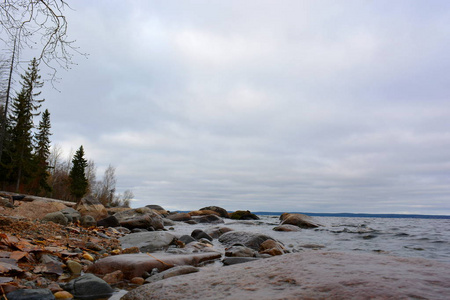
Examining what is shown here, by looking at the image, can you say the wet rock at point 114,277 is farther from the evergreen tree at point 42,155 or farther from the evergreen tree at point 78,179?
the evergreen tree at point 78,179

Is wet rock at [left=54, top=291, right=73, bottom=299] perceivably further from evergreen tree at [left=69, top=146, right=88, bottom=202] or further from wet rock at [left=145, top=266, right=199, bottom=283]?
evergreen tree at [left=69, top=146, right=88, bottom=202]

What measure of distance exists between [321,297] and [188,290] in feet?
3.39

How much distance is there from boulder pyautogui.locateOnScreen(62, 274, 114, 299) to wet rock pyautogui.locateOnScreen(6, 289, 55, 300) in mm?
344

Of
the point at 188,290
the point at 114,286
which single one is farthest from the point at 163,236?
the point at 188,290

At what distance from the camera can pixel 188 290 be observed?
2217 mm

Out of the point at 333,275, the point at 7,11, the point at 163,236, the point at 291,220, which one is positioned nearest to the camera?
the point at 333,275

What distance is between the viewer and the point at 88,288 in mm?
2826

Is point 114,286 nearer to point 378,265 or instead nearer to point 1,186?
point 378,265

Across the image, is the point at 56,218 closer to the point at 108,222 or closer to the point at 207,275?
the point at 108,222

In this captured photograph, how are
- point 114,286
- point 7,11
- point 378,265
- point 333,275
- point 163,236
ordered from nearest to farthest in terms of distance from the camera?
point 333,275 → point 378,265 → point 114,286 → point 7,11 → point 163,236

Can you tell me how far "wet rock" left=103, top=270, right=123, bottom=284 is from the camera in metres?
3.39

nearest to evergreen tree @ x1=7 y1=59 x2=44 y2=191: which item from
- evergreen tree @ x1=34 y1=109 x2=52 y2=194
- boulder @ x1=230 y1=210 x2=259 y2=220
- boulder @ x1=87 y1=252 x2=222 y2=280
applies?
evergreen tree @ x1=34 y1=109 x2=52 y2=194

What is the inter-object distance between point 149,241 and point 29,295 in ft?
15.4

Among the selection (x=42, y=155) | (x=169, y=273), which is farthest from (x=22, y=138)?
(x=169, y=273)
